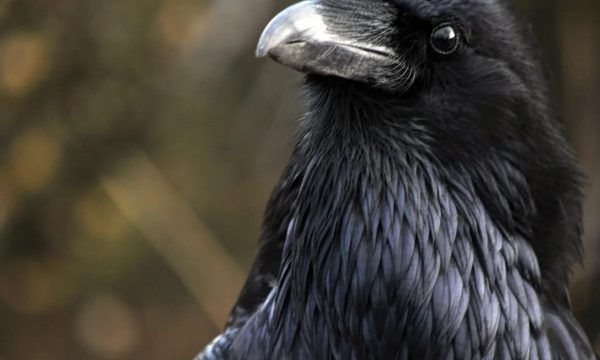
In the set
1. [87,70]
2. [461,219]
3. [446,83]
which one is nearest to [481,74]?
[446,83]

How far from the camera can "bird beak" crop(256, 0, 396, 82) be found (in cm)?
277

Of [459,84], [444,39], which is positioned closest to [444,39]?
[444,39]

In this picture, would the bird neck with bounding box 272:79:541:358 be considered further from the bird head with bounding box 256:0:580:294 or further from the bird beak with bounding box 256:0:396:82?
the bird beak with bounding box 256:0:396:82

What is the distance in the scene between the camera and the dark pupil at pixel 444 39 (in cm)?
292

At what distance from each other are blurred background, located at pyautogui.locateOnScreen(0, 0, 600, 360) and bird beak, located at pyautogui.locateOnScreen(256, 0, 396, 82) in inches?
105

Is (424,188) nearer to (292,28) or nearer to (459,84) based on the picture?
(459,84)

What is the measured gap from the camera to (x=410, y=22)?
2949 mm

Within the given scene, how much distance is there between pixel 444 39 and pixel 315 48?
0.35 meters

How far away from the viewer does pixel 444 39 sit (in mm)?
2932

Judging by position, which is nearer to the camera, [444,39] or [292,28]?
[292,28]

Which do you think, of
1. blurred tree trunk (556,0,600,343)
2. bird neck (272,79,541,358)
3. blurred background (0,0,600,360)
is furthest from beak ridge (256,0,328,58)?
blurred tree trunk (556,0,600,343)

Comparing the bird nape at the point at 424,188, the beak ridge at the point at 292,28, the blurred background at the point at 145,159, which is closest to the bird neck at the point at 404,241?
the bird nape at the point at 424,188

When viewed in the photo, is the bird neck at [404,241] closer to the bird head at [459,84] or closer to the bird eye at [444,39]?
the bird head at [459,84]

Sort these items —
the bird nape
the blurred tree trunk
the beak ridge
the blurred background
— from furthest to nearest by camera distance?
1. the blurred tree trunk
2. the blurred background
3. the bird nape
4. the beak ridge
